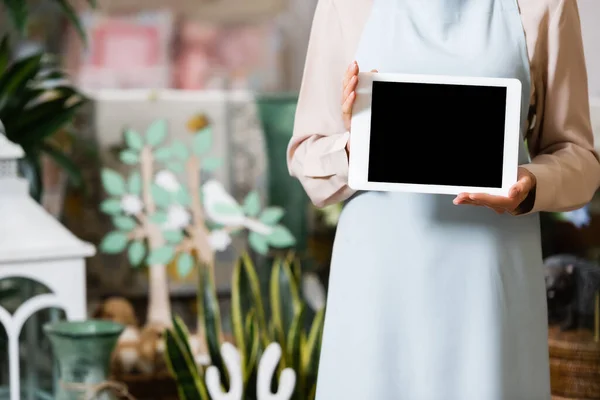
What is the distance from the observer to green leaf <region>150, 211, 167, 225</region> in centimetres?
215

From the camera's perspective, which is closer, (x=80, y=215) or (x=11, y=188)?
(x=11, y=188)

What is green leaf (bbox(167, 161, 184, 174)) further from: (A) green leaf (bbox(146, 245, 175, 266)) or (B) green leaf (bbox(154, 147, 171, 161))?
(A) green leaf (bbox(146, 245, 175, 266))

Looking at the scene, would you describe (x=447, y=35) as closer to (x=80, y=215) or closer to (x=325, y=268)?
(x=325, y=268)

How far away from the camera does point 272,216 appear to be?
2.16m

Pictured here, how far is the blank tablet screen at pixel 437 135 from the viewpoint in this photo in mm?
1060

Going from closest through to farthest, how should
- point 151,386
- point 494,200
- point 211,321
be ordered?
1. point 494,200
2. point 211,321
3. point 151,386

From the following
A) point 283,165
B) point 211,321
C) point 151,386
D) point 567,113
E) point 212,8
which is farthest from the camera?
point 212,8

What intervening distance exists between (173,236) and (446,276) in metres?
1.12

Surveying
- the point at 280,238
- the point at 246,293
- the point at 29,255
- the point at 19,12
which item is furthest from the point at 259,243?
the point at 19,12

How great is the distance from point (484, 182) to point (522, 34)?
23cm

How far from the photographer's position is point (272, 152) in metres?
2.23

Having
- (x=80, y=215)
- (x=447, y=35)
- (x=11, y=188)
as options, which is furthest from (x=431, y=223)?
(x=80, y=215)

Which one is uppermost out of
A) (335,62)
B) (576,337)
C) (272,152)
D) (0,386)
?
(335,62)

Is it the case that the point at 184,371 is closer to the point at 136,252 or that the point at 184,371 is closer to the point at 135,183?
the point at 136,252
